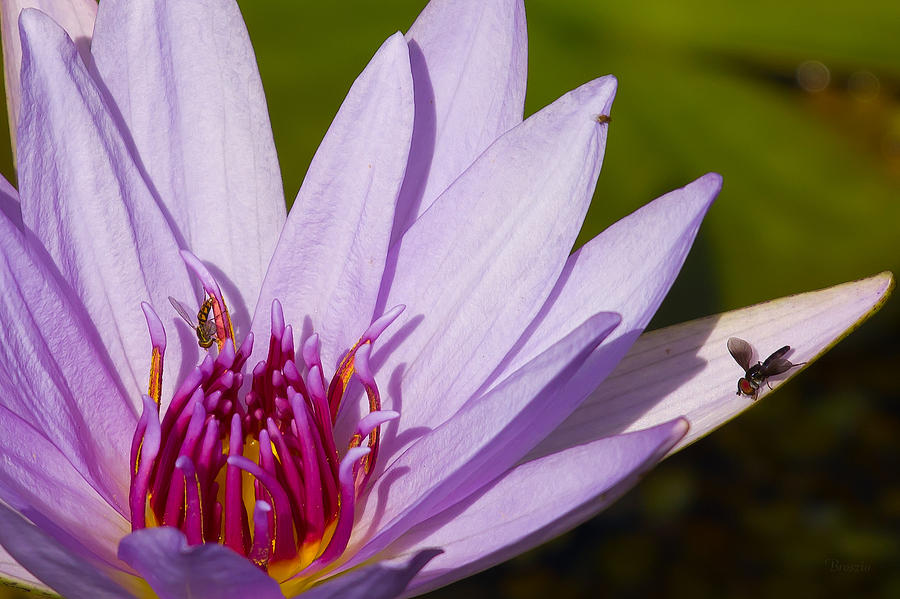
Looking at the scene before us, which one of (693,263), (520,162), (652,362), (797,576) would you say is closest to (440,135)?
(520,162)

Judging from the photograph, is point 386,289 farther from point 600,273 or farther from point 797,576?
point 797,576

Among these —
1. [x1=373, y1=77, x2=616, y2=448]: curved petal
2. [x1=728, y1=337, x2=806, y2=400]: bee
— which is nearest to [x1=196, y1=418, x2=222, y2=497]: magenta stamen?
[x1=373, y1=77, x2=616, y2=448]: curved petal

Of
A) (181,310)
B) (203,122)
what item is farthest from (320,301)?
(203,122)

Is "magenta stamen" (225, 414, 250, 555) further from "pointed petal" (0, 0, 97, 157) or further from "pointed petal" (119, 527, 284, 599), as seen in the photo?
"pointed petal" (0, 0, 97, 157)

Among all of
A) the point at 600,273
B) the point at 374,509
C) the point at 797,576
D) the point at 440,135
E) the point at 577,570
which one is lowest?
the point at 797,576

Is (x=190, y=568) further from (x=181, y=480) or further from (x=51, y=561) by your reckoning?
(x=181, y=480)
